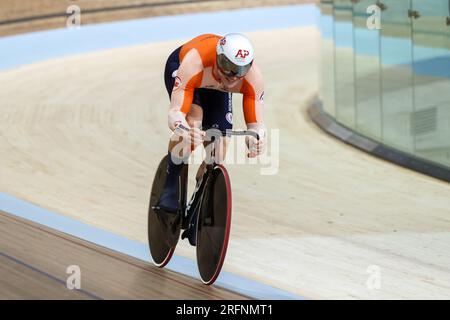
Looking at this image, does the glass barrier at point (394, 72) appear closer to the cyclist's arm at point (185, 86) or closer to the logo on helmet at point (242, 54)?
the cyclist's arm at point (185, 86)

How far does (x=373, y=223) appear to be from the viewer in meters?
6.40

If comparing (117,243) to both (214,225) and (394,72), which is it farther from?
(394,72)

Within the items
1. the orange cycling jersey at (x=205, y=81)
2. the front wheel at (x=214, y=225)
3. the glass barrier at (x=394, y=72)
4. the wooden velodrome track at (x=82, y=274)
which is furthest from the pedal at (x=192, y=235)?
the glass barrier at (x=394, y=72)

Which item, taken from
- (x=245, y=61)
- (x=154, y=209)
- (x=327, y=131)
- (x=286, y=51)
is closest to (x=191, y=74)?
(x=245, y=61)

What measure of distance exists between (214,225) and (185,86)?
24.8 inches

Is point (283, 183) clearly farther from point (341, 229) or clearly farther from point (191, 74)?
point (191, 74)

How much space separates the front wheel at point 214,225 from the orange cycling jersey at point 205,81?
12.4 inches

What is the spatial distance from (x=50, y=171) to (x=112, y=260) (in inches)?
112

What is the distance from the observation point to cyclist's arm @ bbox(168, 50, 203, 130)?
4.42 metres

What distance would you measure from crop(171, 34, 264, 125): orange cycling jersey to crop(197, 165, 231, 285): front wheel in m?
0.31

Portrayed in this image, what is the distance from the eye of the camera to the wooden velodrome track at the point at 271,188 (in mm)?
5430

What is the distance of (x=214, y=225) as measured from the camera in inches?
178

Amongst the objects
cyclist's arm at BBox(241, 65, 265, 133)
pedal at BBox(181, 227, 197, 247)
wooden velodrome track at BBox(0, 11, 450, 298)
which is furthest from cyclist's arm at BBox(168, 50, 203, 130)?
wooden velodrome track at BBox(0, 11, 450, 298)

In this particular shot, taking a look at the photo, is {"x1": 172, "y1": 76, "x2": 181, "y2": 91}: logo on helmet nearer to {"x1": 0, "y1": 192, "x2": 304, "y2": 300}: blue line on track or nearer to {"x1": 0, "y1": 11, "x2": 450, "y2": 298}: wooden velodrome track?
{"x1": 0, "y1": 192, "x2": 304, "y2": 300}: blue line on track
